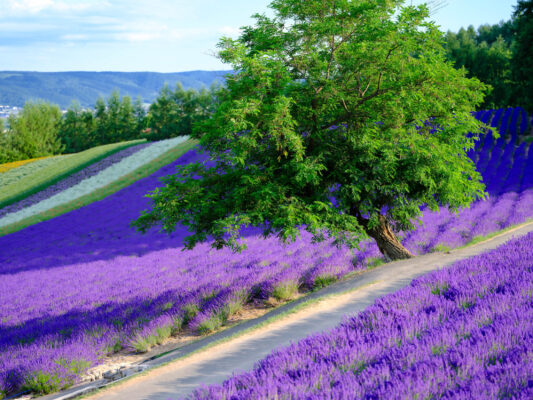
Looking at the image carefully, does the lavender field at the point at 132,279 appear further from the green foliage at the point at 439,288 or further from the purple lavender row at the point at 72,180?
the purple lavender row at the point at 72,180

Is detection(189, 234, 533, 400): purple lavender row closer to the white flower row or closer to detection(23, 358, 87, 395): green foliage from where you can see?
detection(23, 358, 87, 395): green foliage

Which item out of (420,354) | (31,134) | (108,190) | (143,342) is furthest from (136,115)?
(420,354)

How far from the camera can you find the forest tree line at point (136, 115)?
6456 cm

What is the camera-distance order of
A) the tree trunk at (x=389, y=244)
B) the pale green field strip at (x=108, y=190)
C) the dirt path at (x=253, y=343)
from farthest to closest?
the pale green field strip at (x=108, y=190) < the tree trunk at (x=389, y=244) < the dirt path at (x=253, y=343)

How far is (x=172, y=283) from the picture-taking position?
12.0 metres

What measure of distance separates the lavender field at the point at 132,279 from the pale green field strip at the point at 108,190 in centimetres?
395

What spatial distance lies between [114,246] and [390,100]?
53.0 feet

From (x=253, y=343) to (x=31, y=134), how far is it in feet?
286

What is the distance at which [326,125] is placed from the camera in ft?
29.2

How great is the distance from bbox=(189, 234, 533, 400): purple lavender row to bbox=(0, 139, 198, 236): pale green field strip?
2537cm

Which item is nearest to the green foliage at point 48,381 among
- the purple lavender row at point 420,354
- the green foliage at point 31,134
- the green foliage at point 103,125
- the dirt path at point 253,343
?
the dirt path at point 253,343

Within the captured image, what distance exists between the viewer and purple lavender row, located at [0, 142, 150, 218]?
35.1m

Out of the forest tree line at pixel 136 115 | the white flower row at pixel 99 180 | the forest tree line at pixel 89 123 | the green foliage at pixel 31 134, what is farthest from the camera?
the green foliage at pixel 31 134

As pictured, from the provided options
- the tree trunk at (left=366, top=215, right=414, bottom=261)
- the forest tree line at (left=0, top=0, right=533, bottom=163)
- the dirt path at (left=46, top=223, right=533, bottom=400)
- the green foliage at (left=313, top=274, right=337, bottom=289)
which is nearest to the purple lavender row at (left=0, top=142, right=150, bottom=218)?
the forest tree line at (left=0, top=0, right=533, bottom=163)
